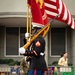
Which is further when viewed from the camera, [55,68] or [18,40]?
[18,40]

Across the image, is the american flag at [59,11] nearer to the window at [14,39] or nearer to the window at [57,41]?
the window at [14,39]

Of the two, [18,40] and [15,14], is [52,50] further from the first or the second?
[15,14]

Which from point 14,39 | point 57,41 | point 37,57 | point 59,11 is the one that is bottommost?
point 37,57

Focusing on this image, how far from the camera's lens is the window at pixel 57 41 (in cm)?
2070

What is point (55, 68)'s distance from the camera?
1652cm

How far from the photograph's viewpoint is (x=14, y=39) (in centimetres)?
2070

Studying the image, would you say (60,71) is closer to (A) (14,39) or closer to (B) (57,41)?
(B) (57,41)

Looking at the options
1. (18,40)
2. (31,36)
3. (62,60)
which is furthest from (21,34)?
(31,36)

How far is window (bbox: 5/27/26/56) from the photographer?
67.4ft

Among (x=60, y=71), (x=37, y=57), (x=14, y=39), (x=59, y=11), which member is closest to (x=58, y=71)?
(x=60, y=71)

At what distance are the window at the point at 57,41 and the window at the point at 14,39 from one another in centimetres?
166

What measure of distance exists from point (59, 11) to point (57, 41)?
10142 millimetres

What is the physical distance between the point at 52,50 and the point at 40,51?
11.9 m

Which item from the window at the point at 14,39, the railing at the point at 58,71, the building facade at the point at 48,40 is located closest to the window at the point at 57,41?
the building facade at the point at 48,40
